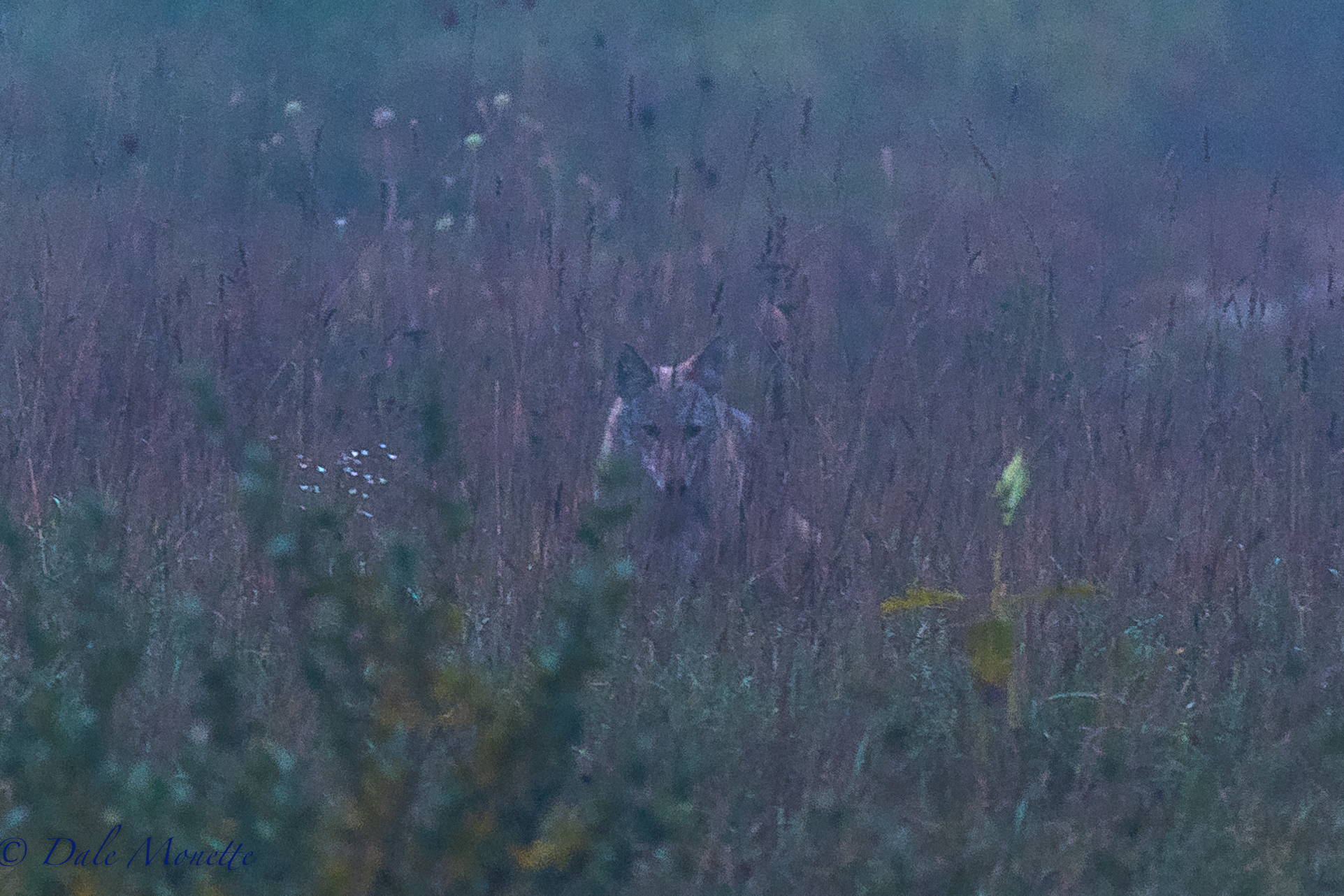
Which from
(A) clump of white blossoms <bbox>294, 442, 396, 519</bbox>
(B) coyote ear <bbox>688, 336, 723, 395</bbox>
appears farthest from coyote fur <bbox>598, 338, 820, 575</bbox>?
(A) clump of white blossoms <bbox>294, 442, 396, 519</bbox>

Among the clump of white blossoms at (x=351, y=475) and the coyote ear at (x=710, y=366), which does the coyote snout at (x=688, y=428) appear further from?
the clump of white blossoms at (x=351, y=475)

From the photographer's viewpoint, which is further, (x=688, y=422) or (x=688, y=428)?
(x=688, y=428)

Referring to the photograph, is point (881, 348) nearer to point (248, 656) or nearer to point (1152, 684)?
point (1152, 684)

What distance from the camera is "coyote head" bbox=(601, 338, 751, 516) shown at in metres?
3.58

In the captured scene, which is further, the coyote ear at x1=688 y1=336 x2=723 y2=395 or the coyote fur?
the coyote ear at x1=688 y1=336 x2=723 y2=395

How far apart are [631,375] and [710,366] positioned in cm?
28

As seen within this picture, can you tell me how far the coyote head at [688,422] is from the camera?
3.58 m

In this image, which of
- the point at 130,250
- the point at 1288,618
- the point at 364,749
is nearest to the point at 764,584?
the point at 1288,618

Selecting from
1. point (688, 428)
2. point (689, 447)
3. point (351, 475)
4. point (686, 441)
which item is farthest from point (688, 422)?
point (351, 475)

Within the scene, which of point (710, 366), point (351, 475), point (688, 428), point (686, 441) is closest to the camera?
point (351, 475)

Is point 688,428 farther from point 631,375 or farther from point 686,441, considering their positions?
point 631,375

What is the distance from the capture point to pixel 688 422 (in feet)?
11.9

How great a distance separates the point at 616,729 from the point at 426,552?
571mm

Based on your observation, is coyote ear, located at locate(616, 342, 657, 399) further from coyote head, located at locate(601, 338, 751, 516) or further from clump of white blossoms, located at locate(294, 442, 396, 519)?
clump of white blossoms, located at locate(294, 442, 396, 519)
